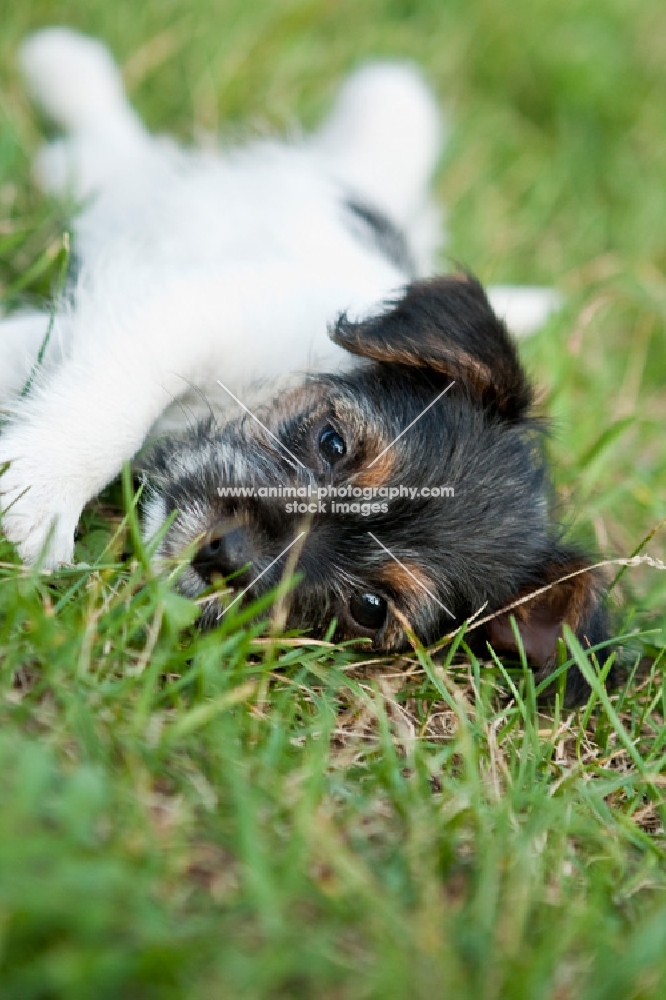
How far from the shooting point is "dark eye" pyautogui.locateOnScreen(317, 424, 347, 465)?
3008mm

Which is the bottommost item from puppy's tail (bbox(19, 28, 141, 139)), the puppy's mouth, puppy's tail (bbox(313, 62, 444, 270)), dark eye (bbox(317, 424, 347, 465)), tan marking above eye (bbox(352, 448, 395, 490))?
the puppy's mouth

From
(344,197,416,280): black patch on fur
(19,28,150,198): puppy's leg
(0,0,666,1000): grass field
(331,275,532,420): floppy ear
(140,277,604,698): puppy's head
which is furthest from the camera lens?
(19,28,150,198): puppy's leg

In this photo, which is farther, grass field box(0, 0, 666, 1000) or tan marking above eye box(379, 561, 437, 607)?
tan marking above eye box(379, 561, 437, 607)

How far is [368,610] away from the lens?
298cm

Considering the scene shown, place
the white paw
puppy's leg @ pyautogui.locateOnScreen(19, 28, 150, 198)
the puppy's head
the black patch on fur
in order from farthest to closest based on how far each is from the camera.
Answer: puppy's leg @ pyautogui.locateOnScreen(19, 28, 150, 198) < the black patch on fur < the puppy's head < the white paw

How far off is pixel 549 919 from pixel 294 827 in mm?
592

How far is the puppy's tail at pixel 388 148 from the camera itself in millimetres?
5215

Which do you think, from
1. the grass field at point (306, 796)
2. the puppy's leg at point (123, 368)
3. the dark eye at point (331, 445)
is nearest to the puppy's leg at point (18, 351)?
the puppy's leg at point (123, 368)

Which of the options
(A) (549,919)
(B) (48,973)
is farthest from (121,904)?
(A) (549,919)

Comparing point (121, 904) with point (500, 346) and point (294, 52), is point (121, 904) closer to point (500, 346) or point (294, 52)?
point (500, 346)

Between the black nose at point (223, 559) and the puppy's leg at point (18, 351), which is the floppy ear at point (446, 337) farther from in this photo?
the puppy's leg at point (18, 351)

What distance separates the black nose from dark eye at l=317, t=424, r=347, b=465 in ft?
1.60

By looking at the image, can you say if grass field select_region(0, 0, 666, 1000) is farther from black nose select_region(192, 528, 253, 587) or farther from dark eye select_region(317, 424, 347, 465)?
dark eye select_region(317, 424, 347, 465)

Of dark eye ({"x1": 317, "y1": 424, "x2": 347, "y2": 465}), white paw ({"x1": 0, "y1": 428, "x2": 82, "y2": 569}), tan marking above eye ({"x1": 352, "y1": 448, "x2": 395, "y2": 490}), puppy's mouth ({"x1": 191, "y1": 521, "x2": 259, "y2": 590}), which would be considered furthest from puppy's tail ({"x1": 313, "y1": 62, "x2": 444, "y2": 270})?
white paw ({"x1": 0, "y1": 428, "x2": 82, "y2": 569})
